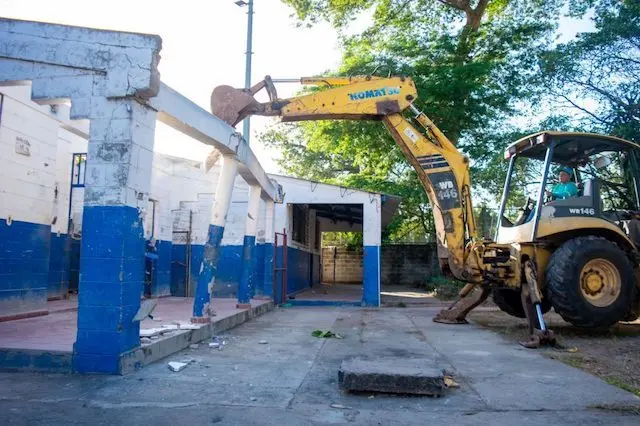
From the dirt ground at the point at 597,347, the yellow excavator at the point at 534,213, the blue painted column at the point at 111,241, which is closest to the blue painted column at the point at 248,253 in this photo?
the yellow excavator at the point at 534,213

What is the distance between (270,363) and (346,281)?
2130 centimetres

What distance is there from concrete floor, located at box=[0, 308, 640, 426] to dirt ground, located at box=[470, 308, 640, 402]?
0.30 meters

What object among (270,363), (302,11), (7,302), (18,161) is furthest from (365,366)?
(302,11)

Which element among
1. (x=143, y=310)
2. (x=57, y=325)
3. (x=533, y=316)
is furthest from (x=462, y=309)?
(x=57, y=325)

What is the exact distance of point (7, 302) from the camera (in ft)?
25.5

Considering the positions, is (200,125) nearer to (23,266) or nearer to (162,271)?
(23,266)

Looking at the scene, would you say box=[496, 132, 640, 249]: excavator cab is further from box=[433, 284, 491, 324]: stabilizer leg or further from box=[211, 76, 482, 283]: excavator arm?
box=[433, 284, 491, 324]: stabilizer leg

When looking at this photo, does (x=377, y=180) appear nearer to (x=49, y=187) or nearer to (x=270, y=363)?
(x=49, y=187)

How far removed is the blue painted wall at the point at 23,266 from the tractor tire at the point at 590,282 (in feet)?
27.3

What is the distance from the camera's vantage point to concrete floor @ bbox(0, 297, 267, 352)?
5.66 meters

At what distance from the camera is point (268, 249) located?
44.0ft

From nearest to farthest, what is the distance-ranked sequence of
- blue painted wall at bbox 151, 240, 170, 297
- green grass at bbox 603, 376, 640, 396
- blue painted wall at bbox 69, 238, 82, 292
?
1. green grass at bbox 603, 376, 640, 396
2. blue painted wall at bbox 69, 238, 82, 292
3. blue painted wall at bbox 151, 240, 170, 297

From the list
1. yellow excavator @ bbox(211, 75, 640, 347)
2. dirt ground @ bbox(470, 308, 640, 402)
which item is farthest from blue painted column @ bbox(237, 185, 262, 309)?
dirt ground @ bbox(470, 308, 640, 402)

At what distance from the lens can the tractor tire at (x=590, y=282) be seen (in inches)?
300
